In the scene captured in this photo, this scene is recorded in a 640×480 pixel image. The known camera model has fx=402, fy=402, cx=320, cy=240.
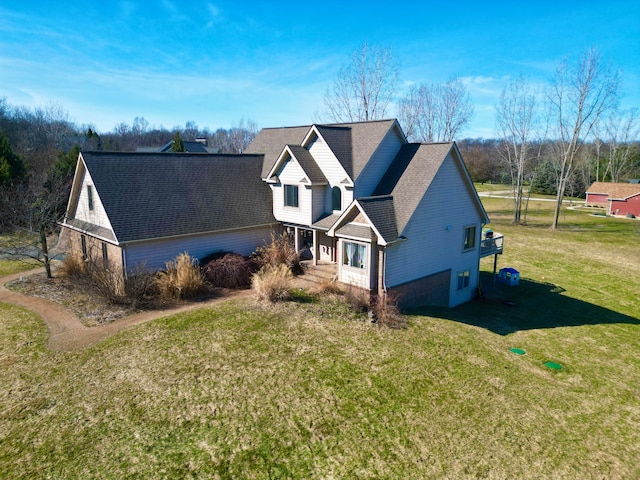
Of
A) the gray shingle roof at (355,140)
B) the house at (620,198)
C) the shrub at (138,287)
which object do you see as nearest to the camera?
the shrub at (138,287)

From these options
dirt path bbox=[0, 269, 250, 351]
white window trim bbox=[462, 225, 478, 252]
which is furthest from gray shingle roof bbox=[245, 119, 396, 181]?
dirt path bbox=[0, 269, 250, 351]

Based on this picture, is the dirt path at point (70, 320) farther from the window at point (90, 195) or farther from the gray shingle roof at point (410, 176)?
the gray shingle roof at point (410, 176)

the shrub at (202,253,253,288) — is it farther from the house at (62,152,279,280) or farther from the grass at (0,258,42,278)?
the grass at (0,258,42,278)

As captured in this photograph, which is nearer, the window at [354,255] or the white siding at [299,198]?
the window at [354,255]

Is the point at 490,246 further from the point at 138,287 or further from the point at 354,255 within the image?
the point at 138,287

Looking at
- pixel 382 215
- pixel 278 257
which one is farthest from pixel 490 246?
pixel 278 257

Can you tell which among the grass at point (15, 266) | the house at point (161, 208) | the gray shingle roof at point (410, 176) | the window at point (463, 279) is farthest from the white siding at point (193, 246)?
the window at point (463, 279)

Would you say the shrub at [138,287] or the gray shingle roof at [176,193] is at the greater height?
the gray shingle roof at [176,193]
